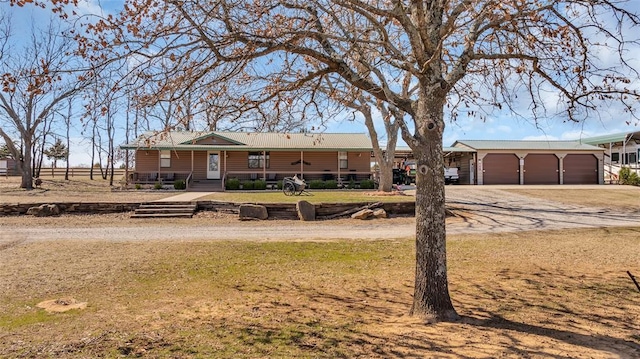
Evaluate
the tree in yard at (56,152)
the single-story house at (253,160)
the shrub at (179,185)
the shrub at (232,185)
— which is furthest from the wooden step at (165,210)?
the tree in yard at (56,152)

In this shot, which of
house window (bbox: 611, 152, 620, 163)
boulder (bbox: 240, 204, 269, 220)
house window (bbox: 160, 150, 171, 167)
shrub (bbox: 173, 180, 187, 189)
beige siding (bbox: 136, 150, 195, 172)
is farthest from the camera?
house window (bbox: 611, 152, 620, 163)

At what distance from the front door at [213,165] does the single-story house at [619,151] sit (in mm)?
28978

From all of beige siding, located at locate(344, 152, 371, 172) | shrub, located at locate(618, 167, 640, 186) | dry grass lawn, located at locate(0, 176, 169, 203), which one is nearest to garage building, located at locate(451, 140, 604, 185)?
shrub, located at locate(618, 167, 640, 186)

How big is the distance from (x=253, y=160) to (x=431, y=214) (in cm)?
2498

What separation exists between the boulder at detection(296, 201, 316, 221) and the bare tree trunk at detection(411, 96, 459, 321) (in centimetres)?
928

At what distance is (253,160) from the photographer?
28.7 metres

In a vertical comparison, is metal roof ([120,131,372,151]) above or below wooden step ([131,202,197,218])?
above

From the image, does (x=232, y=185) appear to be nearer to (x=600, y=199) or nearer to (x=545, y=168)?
(x=600, y=199)

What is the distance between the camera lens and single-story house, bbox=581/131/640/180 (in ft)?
101

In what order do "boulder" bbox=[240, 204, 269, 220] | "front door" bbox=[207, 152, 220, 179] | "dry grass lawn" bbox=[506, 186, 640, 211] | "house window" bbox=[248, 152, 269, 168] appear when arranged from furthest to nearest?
"house window" bbox=[248, 152, 269, 168]
"front door" bbox=[207, 152, 220, 179]
"dry grass lawn" bbox=[506, 186, 640, 211]
"boulder" bbox=[240, 204, 269, 220]

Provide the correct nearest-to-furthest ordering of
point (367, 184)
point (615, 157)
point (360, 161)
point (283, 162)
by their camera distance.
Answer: point (367, 184) → point (283, 162) → point (360, 161) → point (615, 157)

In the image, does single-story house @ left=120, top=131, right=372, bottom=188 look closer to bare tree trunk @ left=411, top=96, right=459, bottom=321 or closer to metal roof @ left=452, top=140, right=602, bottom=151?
metal roof @ left=452, top=140, right=602, bottom=151

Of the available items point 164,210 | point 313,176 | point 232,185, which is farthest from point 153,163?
point 164,210

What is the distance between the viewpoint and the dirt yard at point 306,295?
149 inches
